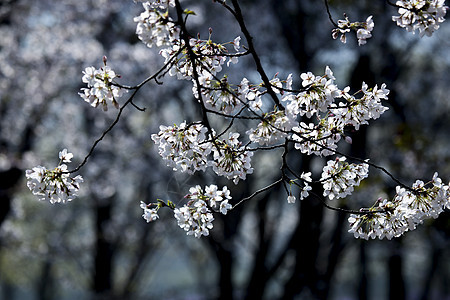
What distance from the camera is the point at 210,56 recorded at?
2.41m

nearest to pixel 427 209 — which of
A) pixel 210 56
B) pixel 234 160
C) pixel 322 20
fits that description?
pixel 234 160

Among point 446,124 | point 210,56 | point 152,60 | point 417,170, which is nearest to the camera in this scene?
point 210,56

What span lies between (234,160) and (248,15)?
6.94 m

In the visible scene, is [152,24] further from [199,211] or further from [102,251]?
[102,251]

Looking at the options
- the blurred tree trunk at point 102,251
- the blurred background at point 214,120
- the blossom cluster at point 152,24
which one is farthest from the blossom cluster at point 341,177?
the blurred tree trunk at point 102,251

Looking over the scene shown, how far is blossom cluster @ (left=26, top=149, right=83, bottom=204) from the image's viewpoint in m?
2.42

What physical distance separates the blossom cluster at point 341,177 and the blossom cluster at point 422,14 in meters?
0.69

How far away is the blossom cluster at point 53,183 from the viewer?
242cm

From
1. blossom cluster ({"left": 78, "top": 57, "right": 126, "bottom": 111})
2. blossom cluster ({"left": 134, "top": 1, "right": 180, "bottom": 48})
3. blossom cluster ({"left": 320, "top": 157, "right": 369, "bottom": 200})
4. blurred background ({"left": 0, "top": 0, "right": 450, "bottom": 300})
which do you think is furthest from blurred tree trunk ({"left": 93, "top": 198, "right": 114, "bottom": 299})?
blossom cluster ({"left": 134, "top": 1, "right": 180, "bottom": 48})

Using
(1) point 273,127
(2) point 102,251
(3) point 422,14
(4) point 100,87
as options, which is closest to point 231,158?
(1) point 273,127

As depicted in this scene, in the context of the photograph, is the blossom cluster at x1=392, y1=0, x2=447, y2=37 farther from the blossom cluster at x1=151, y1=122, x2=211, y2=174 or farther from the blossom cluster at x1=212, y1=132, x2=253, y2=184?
the blossom cluster at x1=151, y1=122, x2=211, y2=174

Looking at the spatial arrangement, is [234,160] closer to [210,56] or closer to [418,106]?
[210,56]

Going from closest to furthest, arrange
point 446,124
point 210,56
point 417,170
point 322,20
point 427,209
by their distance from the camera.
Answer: point 210,56, point 427,209, point 417,170, point 322,20, point 446,124

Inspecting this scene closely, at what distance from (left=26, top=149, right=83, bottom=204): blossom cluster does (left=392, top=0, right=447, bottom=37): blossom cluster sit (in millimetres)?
1649
